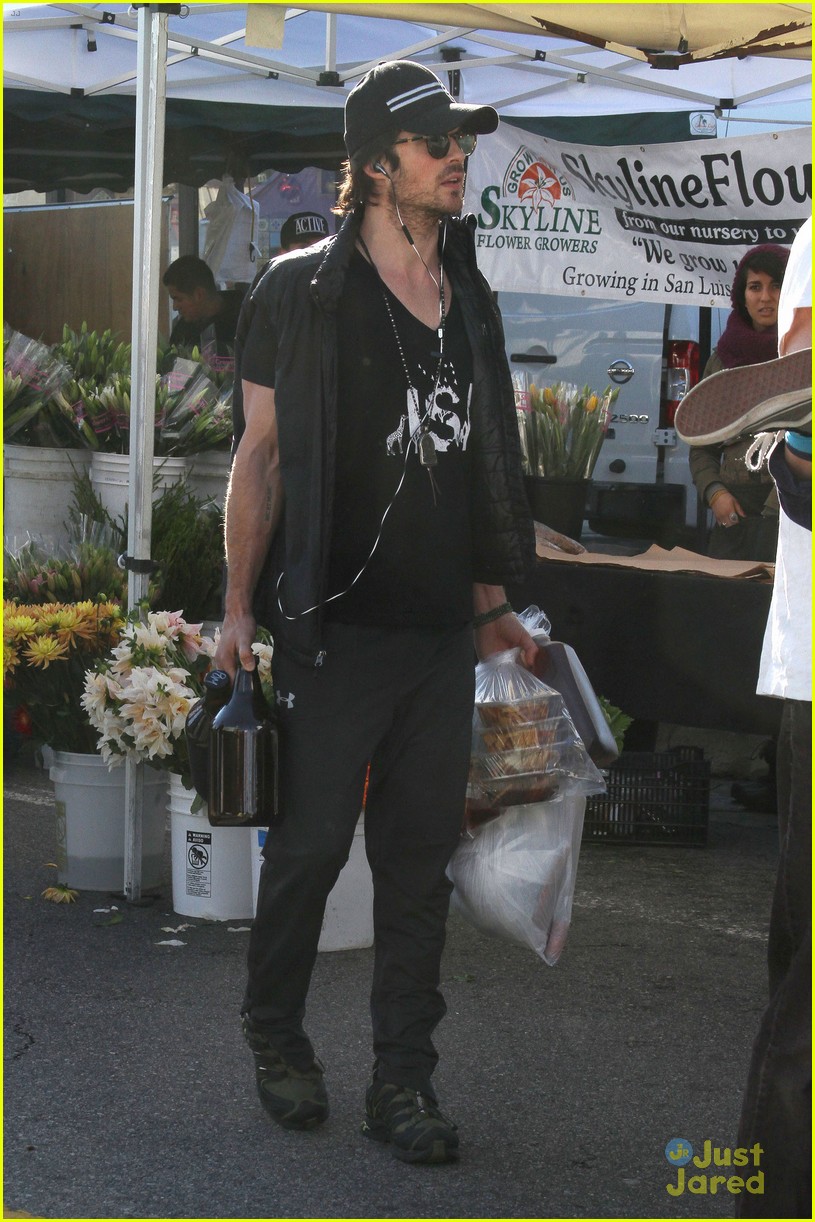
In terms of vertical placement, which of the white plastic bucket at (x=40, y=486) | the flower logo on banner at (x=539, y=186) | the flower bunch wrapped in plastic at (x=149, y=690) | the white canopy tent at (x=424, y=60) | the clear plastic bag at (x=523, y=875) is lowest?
the clear plastic bag at (x=523, y=875)

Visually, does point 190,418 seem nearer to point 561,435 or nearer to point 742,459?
point 561,435

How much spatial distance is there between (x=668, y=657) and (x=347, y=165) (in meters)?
2.52

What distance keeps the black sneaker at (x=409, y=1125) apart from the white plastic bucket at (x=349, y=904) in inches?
46.2

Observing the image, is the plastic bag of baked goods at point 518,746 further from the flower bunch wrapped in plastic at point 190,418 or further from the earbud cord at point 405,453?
the flower bunch wrapped in plastic at point 190,418

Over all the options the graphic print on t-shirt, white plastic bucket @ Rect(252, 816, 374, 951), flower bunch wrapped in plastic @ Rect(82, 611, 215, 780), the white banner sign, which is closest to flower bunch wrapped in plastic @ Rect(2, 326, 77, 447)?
flower bunch wrapped in plastic @ Rect(82, 611, 215, 780)

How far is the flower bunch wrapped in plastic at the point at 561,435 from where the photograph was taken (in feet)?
19.4

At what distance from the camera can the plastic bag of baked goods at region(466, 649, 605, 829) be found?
3.36m

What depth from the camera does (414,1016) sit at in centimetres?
311

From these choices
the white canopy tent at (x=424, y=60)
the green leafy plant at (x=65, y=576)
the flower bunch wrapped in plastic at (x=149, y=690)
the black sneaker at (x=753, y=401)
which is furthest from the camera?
the white canopy tent at (x=424, y=60)

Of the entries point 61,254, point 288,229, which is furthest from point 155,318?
point 61,254

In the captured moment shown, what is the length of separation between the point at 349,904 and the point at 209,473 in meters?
2.47

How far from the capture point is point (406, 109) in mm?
3010

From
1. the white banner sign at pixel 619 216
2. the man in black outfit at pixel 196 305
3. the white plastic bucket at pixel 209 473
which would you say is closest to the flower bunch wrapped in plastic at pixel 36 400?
the white plastic bucket at pixel 209 473

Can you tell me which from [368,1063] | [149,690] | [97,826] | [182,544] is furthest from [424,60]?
[368,1063]
